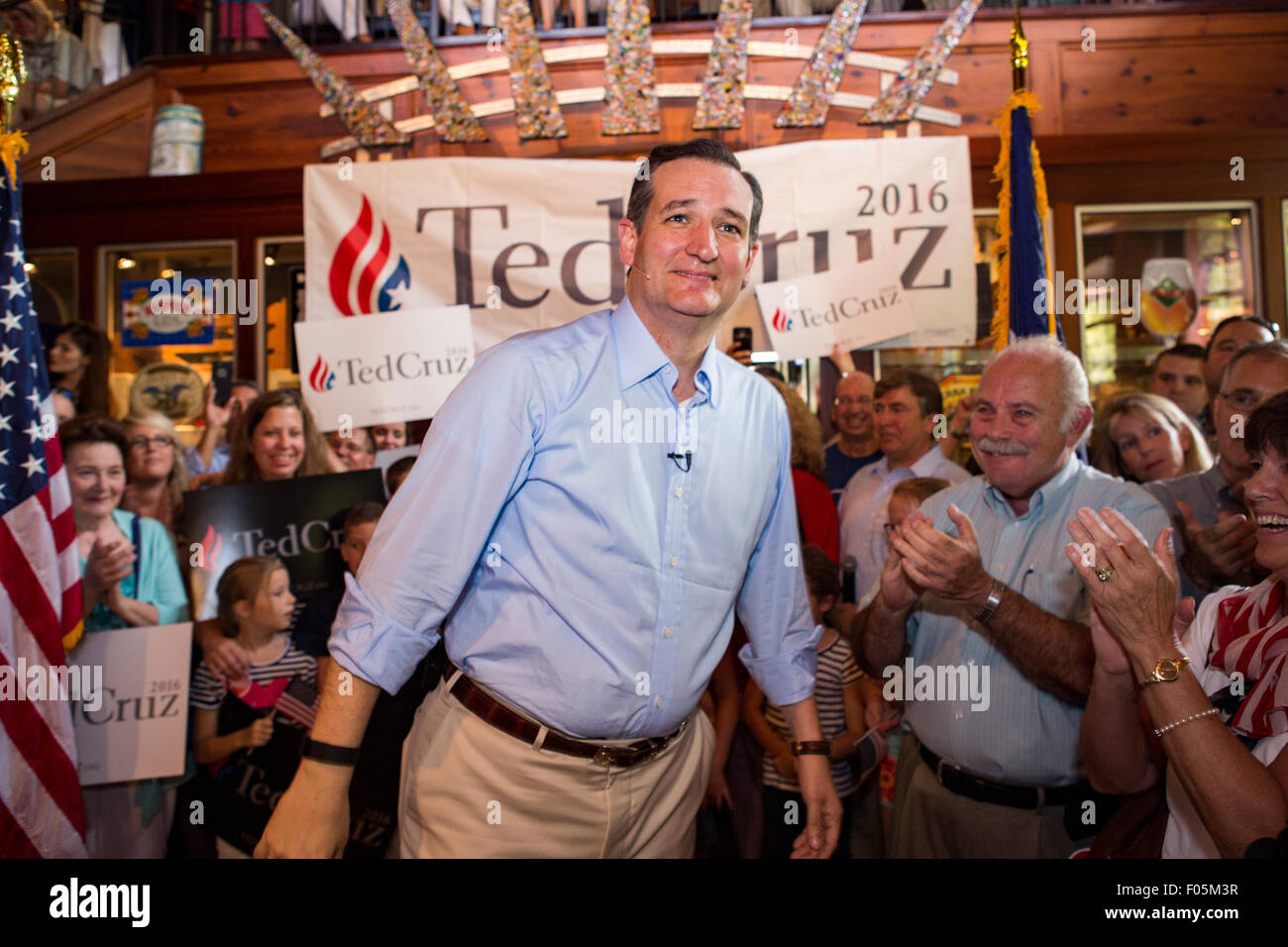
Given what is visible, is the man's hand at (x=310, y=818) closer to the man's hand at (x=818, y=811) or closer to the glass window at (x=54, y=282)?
the man's hand at (x=818, y=811)

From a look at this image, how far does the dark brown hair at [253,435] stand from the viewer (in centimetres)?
375

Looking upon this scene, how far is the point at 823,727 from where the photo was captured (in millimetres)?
3273

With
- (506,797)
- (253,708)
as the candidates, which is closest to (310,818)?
(506,797)

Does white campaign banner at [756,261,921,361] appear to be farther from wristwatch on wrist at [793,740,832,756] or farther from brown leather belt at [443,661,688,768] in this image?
brown leather belt at [443,661,688,768]

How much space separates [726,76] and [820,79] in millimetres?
506

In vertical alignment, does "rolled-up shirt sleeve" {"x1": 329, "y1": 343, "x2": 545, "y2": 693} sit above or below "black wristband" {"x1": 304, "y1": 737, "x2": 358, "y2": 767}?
above

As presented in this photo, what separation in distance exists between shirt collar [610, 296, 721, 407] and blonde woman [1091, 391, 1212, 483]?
2.11 m

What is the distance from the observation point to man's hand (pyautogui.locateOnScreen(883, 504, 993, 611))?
2.07 metres

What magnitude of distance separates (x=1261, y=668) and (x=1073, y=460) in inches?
35.3


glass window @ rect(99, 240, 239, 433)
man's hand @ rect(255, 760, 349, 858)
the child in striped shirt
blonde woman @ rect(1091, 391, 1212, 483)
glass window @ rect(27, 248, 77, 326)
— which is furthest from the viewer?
glass window @ rect(27, 248, 77, 326)

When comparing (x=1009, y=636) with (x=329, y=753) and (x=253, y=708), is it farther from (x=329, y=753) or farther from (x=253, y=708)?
(x=253, y=708)

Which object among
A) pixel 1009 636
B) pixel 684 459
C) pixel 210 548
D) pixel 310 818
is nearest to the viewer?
pixel 310 818

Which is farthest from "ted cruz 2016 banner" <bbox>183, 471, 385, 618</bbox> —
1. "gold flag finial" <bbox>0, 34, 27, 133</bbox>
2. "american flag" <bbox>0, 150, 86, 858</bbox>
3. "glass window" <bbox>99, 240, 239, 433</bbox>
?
"glass window" <bbox>99, 240, 239, 433</bbox>
